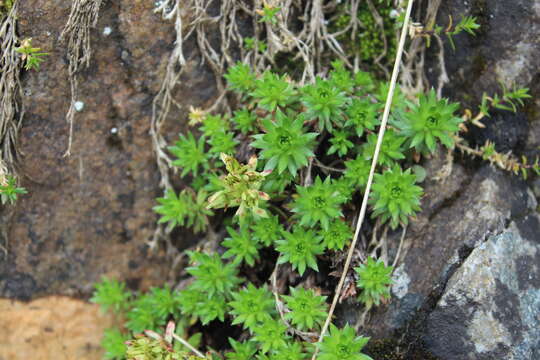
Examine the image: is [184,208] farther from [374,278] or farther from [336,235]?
[374,278]

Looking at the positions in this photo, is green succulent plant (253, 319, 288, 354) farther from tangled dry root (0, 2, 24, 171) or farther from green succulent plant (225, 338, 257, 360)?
tangled dry root (0, 2, 24, 171)

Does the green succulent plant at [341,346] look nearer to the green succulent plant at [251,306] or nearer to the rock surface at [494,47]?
the green succulent plant at [251,306]

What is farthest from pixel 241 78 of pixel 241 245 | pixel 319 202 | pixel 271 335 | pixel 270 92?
pixel 271 335

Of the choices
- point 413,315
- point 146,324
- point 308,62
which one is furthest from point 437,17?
point 146,324

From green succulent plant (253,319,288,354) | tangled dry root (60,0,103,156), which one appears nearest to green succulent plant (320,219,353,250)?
green succulent plant (253,319,288,354)

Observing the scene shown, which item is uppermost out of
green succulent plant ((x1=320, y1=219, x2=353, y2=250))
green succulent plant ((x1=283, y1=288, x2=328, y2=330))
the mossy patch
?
the mossy patch
